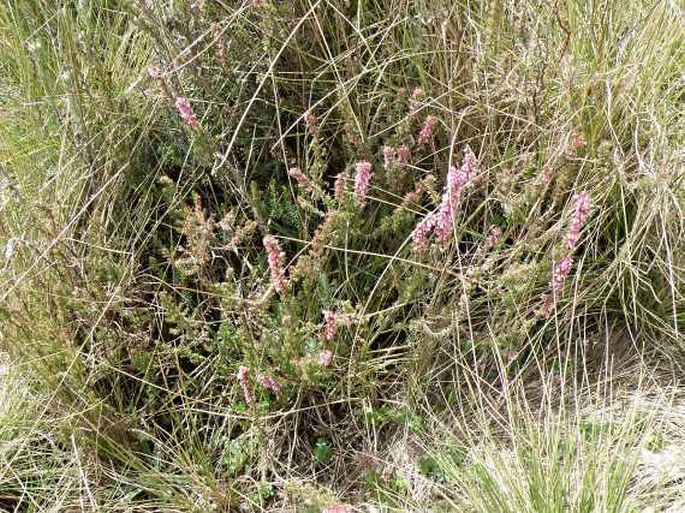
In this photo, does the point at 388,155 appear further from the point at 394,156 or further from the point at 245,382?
the point at 245,382

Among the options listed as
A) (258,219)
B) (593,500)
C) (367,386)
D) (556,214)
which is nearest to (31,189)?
(258,219)

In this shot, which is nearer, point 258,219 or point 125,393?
point 258,219

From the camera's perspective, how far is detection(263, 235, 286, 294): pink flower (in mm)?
1558

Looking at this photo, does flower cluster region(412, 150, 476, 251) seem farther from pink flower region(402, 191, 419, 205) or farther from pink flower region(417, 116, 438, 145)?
pink flower region(417, 116, 438, 145)

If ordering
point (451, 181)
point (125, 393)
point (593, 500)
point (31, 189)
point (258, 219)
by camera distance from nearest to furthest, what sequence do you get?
1. point (593, 500)
2. point (451, 181)
3. point (258, 219)
4. point (125, 393)
5. point (31, 189)

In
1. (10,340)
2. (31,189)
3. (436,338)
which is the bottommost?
(436,338)

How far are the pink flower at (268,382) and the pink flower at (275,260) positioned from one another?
184 millimetres

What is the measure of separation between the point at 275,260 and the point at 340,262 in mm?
309

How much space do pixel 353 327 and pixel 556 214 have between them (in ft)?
1.68

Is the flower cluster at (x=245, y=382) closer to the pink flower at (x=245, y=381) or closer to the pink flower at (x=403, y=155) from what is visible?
the pink flower at (x=245, y=381)

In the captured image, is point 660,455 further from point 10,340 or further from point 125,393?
point 10,340

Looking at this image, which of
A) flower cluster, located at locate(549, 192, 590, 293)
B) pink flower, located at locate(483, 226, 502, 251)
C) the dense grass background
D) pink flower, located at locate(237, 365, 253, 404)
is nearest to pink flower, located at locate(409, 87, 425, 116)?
the dense grass background

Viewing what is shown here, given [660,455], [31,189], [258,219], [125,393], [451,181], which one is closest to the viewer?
[451,181]

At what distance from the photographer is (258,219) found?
177cm
